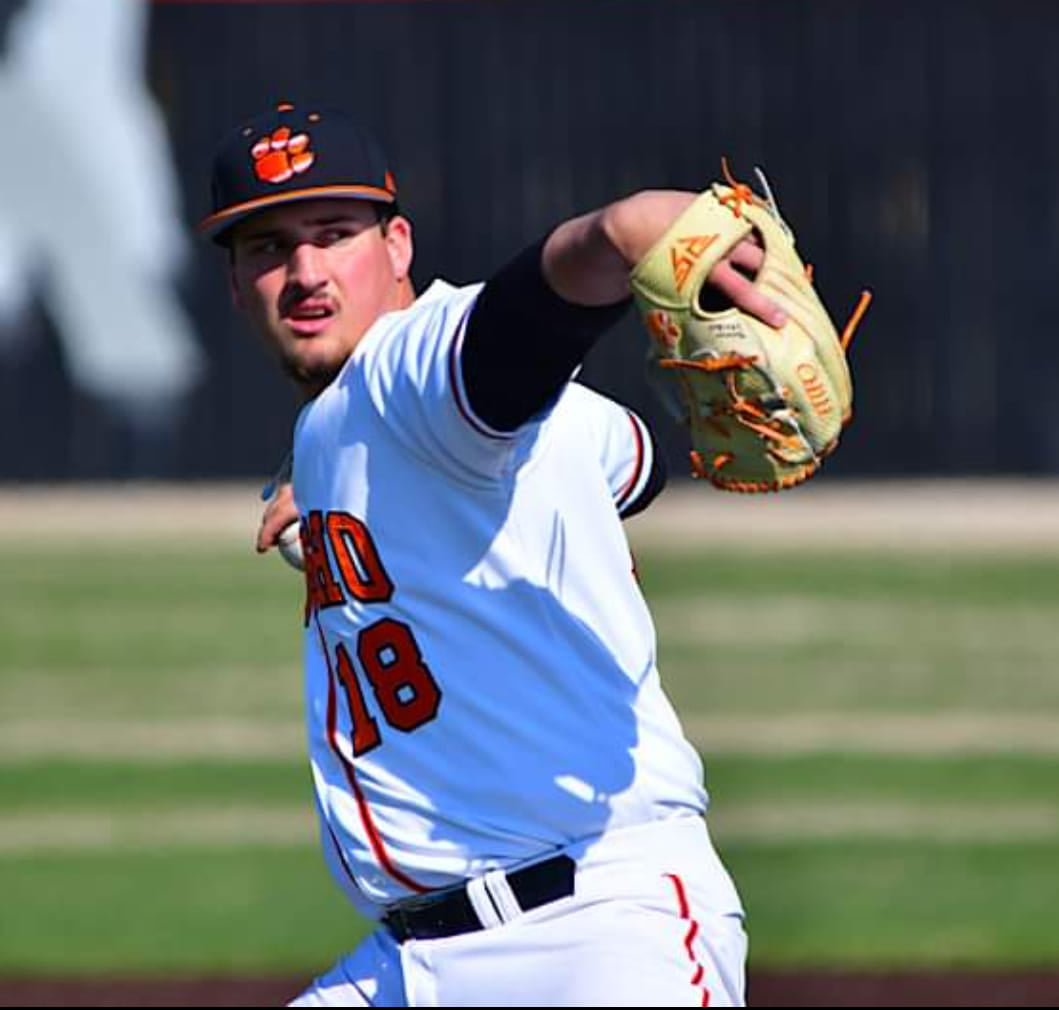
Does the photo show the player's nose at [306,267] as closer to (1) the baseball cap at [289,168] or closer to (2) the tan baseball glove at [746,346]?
(1) the baseball cap at [289,168]

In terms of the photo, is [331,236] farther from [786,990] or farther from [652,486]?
[786,990]

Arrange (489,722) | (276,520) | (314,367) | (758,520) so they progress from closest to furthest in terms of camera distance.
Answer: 1. (489,722)
2. (314,367)
3. (276,520)
4. (758,520)

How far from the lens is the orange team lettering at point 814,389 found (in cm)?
274

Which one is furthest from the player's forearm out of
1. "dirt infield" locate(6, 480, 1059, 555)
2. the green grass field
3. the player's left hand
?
"dirt infield" locate(6, 480, 1059, 555)

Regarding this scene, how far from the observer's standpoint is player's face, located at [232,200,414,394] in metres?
3.31

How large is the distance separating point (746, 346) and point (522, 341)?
25cm

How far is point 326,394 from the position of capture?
3207 millimetres

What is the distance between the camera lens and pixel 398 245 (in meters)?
3.48

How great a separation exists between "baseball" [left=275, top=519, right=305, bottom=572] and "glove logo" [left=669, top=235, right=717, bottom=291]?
3.56 feet

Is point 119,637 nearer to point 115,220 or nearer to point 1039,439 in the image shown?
point 115,220

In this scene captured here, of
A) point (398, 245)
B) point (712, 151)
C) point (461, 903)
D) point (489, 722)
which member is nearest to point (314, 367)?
point (398, 245)

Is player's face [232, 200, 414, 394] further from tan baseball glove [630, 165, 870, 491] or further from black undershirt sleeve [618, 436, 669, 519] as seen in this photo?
tan baseball glove [630, 165, 870, 491]

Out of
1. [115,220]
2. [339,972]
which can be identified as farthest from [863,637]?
[339,972]

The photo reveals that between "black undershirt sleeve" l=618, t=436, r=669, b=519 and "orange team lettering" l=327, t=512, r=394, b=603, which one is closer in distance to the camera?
"orange team lettering" l=327, t=512, r=394, b=603
